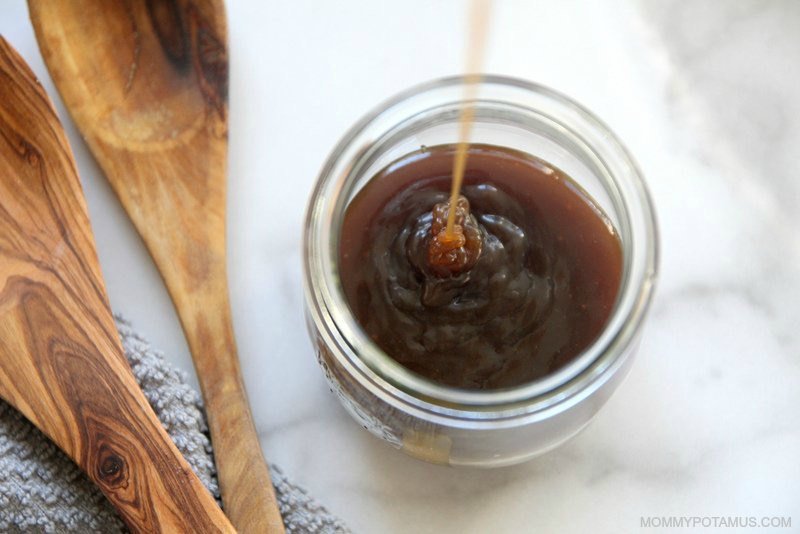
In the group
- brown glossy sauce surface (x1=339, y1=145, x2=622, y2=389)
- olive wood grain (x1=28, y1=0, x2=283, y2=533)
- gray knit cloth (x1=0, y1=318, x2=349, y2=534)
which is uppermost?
olive wood grain (x1=28, y1=0, x2=283, y2=533)

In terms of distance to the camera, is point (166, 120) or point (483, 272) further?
point (166, 120)

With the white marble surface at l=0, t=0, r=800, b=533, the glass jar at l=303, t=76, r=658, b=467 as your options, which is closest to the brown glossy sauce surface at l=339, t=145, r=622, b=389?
the glass jar at l=303, t=76, r=658, b=467

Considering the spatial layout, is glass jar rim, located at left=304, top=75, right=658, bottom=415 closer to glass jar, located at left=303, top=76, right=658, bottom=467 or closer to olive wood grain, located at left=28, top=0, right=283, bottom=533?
glass jar, located at left=303, top=76, right=658, bottom=467

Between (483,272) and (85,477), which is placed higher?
(483,272)

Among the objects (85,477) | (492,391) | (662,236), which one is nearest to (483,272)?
(492,391)

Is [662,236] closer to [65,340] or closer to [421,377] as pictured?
[421,377]

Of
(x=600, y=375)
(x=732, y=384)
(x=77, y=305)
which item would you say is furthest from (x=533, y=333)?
(x=77, y=305)

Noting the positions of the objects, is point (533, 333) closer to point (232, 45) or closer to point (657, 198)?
point (657, 198)
